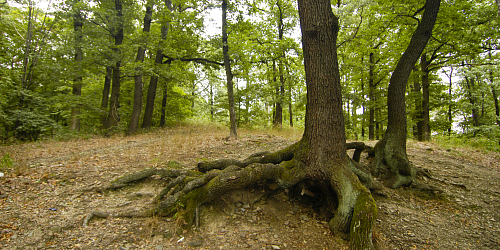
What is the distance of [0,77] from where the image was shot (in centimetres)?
1117

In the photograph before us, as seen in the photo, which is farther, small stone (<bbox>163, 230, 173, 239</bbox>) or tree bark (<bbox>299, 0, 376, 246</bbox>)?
tree bark (<bbox>299, 0, 376, 246</bbox>)

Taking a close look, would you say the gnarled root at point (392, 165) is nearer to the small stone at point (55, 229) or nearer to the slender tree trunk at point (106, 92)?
the small stone at point (55, 229)

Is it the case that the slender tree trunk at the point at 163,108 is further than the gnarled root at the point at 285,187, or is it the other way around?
the slender tree trunk at the point at 163,108

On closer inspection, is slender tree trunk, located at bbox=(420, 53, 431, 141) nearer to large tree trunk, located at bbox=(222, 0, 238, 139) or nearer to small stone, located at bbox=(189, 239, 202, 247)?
large tree trunk, located at bbox=(222, 0, 238, 139)

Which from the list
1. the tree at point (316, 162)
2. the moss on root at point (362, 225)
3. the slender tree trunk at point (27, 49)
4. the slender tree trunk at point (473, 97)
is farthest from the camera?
the slender tree trunk at point (473, 97)

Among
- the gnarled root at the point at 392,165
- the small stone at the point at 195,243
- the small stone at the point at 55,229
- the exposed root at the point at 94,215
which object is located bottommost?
the small stone at the point at 195,243

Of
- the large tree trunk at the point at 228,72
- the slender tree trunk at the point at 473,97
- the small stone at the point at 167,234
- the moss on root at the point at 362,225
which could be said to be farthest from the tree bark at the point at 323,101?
the slender tree trunk at the point at 473,97

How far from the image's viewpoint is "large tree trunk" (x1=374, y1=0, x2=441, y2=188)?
5227mm

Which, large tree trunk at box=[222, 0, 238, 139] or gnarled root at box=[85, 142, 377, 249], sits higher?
large tree trunk at box=[222, 0, 238, 139]

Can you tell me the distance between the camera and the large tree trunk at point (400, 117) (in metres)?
5.23

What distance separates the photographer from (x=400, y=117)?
5.55 metres

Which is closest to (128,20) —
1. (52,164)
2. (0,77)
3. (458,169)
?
(0,77)

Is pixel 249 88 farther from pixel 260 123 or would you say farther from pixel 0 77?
pixel 0 77

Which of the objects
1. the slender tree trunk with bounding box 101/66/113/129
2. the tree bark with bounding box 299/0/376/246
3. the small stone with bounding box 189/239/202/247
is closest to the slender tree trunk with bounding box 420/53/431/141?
the tree bark with bounding box 299/0/376/246
